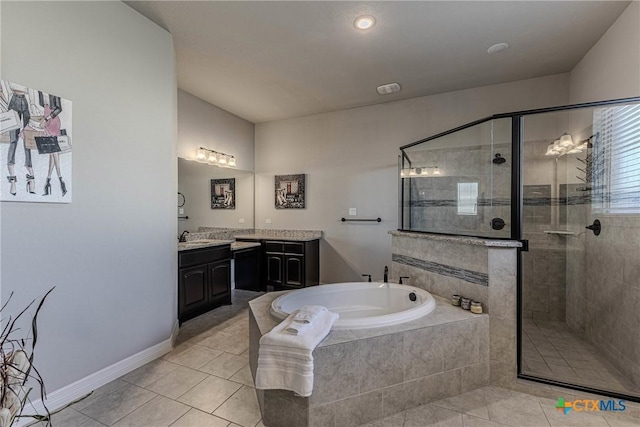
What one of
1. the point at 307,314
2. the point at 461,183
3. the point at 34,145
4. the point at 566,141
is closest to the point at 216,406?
the point at 307,314

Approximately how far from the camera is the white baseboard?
163 centimetres

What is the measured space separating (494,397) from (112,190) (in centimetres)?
293

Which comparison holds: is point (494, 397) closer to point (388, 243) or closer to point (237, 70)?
point (388, 243)

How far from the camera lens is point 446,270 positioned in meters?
2.36

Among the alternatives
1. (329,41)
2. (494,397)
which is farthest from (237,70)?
(494,397)

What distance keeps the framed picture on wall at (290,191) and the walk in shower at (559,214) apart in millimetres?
1582

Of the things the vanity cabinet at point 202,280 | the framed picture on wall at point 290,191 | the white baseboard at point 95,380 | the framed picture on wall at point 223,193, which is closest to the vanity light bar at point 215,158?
the framed picture on wall at point 223,193

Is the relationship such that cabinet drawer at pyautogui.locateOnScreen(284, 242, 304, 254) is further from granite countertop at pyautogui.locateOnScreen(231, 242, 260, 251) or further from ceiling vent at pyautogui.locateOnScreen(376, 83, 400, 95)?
ceiling vent at pyautogui.locateOnScreen(376, 83, 400, 95)

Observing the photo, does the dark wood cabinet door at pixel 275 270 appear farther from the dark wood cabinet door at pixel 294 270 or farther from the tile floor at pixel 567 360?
the tile floor at pixel 567 360

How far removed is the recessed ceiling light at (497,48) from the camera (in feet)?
8.18

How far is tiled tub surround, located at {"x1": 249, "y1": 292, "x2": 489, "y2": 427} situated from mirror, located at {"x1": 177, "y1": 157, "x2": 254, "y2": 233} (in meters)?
2.26

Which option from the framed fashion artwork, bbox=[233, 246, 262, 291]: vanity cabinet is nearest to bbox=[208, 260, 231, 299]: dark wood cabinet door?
bbox=[233, 246, 262, 291]: vanity cabinet

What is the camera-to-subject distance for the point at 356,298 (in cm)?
270

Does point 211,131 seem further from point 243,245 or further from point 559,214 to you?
point 559,214
